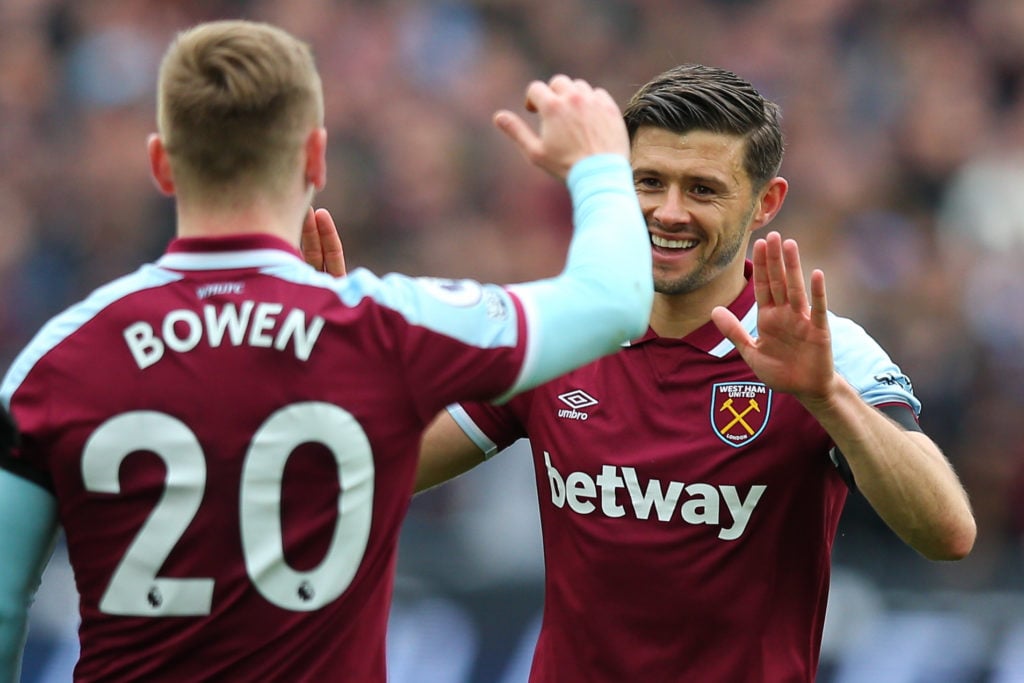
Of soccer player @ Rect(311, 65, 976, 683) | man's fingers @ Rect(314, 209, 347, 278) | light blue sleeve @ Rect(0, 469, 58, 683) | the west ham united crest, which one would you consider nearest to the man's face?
soccer player @ Rect(311, 65, 976, 683)

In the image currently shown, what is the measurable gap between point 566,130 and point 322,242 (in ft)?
3.89

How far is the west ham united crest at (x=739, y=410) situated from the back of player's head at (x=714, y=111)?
0.60m

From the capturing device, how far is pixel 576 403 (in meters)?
4.01

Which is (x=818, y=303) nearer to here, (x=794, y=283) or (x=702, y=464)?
(x=794, y=283)

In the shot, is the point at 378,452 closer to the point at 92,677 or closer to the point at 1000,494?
the point at 92,677

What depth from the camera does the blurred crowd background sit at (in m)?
7.07

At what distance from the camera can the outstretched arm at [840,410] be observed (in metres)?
3.30

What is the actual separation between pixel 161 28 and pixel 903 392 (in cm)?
797

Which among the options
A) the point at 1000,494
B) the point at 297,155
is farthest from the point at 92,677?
the point at 1000,494

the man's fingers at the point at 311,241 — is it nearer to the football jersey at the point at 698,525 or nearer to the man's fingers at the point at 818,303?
the football jersey at the point at 698,525

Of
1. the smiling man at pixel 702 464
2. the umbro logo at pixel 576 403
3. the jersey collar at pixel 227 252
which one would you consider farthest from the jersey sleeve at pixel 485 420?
the jersey collar at pixel 227 252

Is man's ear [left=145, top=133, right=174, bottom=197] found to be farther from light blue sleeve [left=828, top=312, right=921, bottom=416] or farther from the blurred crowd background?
the blurred crowd background

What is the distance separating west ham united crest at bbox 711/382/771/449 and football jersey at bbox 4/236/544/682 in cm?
124

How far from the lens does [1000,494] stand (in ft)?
26.9
